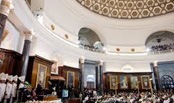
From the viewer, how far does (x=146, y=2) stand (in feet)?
63.7

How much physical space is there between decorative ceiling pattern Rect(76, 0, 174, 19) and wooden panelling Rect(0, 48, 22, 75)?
40.0ft

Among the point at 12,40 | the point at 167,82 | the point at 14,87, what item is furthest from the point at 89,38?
the point at 14,87

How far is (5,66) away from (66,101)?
443cm

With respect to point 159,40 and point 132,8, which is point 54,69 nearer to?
point 132,8

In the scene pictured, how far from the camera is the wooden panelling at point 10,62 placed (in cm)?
746

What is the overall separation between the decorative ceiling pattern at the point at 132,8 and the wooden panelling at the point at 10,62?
12.2m

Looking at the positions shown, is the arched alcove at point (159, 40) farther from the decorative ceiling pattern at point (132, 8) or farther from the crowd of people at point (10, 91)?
the crowd of people at point (10, 91)

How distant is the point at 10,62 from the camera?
7.86 metres

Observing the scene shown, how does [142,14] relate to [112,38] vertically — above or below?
above

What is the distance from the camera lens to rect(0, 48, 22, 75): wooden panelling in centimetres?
746

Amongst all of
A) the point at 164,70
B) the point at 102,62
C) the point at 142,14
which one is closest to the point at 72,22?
the point at 102,62

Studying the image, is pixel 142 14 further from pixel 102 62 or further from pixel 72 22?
pixel 72 22

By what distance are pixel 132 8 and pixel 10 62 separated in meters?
17.0

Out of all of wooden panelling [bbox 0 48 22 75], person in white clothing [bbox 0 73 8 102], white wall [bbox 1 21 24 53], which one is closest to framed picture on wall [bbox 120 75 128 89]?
white wall [bbox 1 21 24 53]
